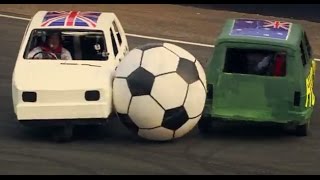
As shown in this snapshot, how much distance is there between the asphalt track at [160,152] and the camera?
43.2ft

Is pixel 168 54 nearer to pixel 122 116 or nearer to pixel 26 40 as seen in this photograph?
pixel 122 116

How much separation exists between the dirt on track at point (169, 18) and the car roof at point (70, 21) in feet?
19.6

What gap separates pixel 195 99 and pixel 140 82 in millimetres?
824

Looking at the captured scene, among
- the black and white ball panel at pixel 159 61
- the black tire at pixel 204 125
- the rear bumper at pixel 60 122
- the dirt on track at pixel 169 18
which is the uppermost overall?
the black and white ball panel at pixel 159 61

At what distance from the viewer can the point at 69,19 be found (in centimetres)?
1594

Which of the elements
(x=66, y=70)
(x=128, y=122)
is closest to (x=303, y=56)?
(x=128, y=122)

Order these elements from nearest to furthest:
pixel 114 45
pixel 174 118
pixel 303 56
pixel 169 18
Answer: pixel 174 118 < pixel 303 56 < pixel 114 45 < pixel 169 18

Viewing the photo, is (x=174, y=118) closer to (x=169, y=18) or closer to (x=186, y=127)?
(x=186, y=127)

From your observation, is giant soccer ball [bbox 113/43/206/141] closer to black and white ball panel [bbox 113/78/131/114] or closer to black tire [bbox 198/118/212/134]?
black and white ball panel [bbox 113/78/131/114]

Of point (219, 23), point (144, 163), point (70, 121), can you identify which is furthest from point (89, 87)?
point (219, 23)

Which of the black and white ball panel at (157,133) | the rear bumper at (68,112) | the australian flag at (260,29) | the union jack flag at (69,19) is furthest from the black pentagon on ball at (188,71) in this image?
the union jack flag at (69,19)

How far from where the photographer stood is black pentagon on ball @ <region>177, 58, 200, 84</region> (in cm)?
1423

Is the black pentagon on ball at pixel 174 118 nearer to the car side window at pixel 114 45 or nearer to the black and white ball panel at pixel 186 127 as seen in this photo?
the black and white ball panel at pixel 186 127

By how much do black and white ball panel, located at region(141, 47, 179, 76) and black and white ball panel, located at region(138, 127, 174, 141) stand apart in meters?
0.81
